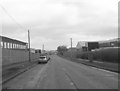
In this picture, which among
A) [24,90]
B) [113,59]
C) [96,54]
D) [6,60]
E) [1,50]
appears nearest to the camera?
[24,90]

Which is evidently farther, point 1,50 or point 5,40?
point 5,40

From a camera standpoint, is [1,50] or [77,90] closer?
[77,90]

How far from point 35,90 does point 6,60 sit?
25.7 metres

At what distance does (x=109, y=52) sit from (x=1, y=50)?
19957mm

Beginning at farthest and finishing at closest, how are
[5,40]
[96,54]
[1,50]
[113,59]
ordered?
[5,40] < [96,54] < [113,59] < [1,50]

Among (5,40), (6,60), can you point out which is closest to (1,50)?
(6,60)

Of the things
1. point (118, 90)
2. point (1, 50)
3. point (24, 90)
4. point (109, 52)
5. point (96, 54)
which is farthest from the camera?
point (96, 54)

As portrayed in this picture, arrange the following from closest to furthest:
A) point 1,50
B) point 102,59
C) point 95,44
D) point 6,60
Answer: point 1,50 → point 6,60 → point 102,59 → point 95,44

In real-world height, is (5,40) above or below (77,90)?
above

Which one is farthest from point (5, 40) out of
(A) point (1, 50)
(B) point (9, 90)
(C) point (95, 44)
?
(B) point (9, 90)

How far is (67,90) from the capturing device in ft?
39.5

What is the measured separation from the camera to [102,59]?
Answer: 48750mm

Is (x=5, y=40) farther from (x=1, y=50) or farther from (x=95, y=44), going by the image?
(x=95, y=44)

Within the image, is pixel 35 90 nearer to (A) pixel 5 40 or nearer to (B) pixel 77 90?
(B) pixel 77 90
